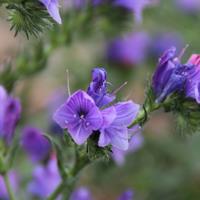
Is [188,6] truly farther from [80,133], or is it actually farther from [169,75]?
[80,133]

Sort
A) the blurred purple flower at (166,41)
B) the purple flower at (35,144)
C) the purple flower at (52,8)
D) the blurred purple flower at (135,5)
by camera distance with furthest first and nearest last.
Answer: the blurred purple flower at (166,41) < the blurred purple flower at (135,5) < the purple flower at (35,144) < the purple flower at (52,8)

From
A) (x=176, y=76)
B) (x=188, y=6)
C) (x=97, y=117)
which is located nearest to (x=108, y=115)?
(x=97, y=117)

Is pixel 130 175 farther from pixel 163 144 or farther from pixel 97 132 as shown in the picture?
pixel 97 132

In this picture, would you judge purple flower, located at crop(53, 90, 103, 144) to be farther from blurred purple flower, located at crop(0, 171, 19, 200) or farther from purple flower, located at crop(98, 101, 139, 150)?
blurred purple flower, located at crop(0, 171, 19, 200)

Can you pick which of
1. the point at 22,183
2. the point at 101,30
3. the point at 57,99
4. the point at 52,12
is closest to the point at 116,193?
the point at 57,99

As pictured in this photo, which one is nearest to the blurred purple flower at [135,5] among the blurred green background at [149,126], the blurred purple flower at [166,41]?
the blurred green background at [149,126]

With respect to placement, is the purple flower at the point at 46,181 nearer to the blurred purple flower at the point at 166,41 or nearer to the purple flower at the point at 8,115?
the purple flower at the point at 8,115
